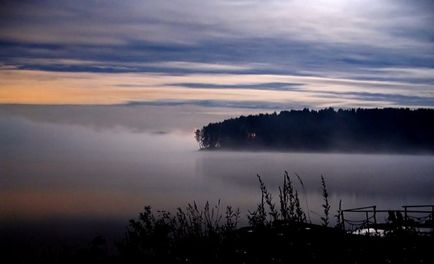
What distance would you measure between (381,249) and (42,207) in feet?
316

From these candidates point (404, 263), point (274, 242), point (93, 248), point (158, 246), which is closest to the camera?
point (404, 263)

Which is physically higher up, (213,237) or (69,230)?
(213,237)

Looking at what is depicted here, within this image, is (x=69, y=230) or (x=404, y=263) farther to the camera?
(x=69, y=230)

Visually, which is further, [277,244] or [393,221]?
[393,221]

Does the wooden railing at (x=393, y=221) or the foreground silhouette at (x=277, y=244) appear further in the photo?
the wooden railing at (x=393, y=221)

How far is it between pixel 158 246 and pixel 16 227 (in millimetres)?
61315

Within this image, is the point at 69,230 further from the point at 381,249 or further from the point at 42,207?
the point at 381,249

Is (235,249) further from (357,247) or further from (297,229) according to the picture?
(357,247)

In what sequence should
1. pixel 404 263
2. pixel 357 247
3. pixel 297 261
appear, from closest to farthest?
1. pixel 404 263
2. pixel 297 261
3. pixel 357 247

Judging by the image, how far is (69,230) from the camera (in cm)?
6266

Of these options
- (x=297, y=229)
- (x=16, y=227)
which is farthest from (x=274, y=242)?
(x=16, y=227)

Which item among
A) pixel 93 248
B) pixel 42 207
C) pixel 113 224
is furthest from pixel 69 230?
pixel 93 248

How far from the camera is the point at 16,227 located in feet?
214

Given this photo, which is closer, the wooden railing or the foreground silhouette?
the foreground silhouette
